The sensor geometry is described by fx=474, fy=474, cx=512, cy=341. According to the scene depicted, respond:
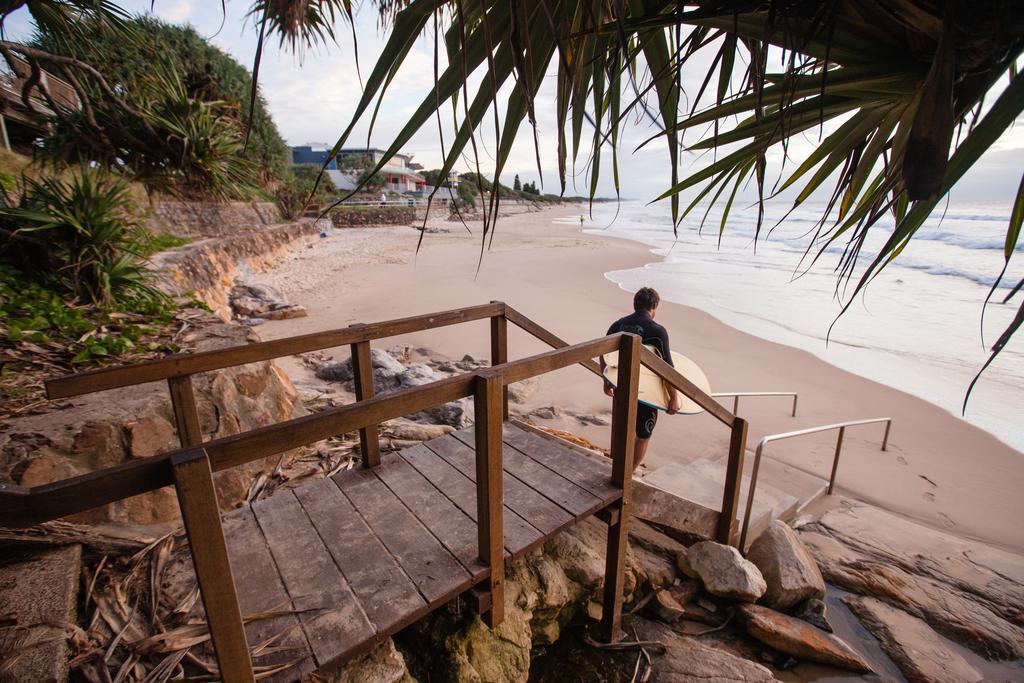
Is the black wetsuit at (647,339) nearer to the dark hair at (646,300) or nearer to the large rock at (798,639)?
the dark hair at (646,300)

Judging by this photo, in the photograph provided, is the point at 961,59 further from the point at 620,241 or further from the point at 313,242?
the point at 620,241

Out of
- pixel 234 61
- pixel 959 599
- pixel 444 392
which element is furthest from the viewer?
pixel 234 61

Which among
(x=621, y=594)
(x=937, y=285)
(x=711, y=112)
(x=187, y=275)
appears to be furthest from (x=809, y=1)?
(x=937, y=285)

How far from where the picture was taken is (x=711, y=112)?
1492 mm

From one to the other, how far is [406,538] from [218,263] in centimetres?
902

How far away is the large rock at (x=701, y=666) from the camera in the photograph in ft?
7.79

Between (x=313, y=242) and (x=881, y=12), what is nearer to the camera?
(x=881, y=12)

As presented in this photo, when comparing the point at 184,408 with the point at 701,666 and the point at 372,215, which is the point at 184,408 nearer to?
the point at 701,666

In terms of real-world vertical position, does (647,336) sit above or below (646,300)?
below

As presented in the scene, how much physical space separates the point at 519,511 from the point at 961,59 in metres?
2.19

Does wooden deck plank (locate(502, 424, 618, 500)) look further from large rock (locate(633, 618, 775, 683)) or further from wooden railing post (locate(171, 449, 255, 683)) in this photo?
wooden railing post (locate(171, 449, 255, 683))

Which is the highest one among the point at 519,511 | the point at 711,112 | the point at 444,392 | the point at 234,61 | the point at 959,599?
the point at 234,61

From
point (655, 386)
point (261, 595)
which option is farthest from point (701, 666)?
point (261, 595)

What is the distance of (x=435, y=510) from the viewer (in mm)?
2307
